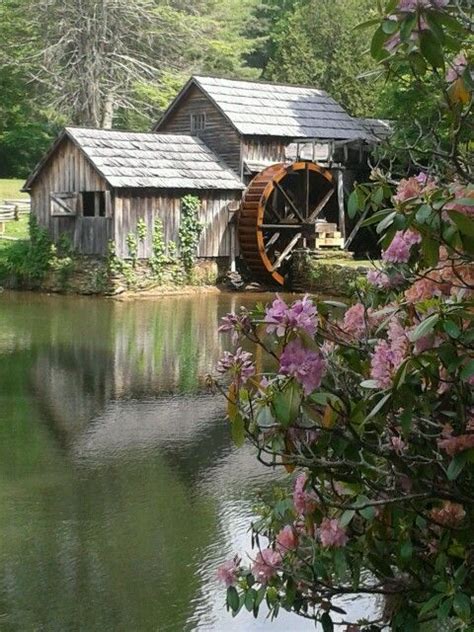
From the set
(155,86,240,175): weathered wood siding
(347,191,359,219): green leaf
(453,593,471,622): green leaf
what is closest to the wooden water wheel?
(155,86,240,175): weathered wood siding

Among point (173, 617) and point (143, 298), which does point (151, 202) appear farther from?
point (173, 617)

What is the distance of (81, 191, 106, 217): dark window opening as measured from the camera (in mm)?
23578

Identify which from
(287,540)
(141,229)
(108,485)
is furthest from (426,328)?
(141,229)

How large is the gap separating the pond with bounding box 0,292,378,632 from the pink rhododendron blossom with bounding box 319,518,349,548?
8.11 feet

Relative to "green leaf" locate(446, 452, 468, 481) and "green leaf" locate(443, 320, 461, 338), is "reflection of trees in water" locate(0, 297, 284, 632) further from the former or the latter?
"green leaf" locate(443, 320, 461, 338)

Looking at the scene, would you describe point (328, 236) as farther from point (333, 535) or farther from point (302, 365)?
point (302, 365)

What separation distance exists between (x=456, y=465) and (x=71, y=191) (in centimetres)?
2213

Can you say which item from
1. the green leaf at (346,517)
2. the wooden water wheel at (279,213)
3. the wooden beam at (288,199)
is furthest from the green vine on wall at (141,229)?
the green leaf at (346,517)

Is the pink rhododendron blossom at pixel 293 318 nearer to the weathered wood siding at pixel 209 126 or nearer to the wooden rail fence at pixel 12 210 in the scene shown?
the weathered wood siding at pixel 209 126

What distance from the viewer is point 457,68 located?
124 inches

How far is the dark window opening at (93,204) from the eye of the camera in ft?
77.4

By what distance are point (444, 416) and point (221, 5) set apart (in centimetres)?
4357

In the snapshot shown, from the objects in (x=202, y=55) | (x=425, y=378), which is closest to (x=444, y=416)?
(x=425, y=378)

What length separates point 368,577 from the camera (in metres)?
5.89
